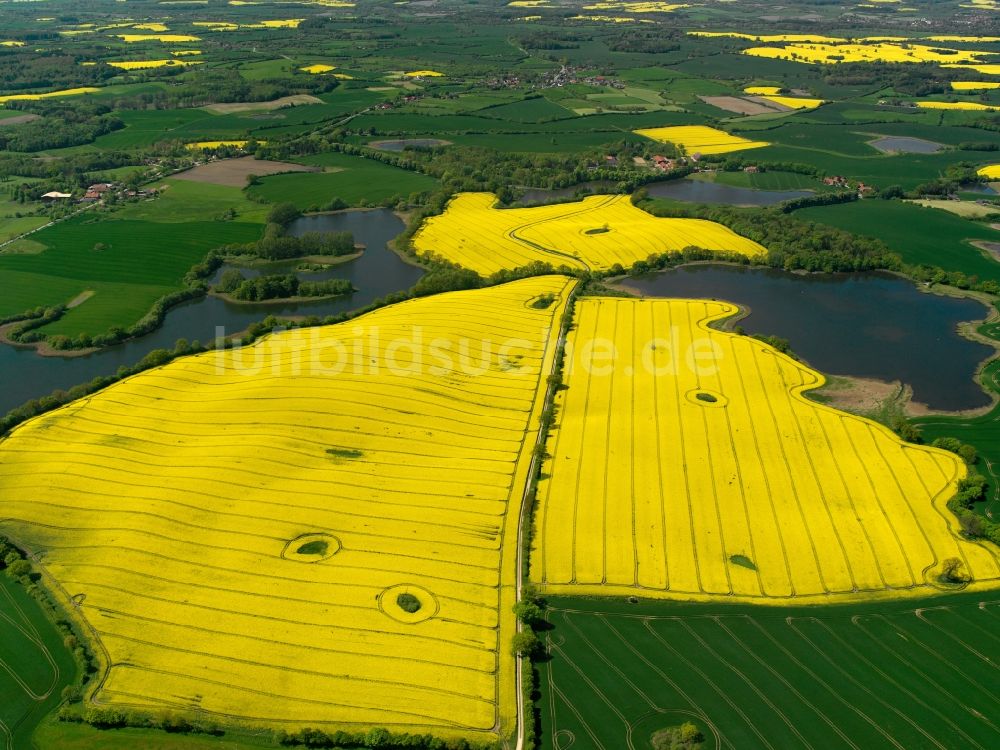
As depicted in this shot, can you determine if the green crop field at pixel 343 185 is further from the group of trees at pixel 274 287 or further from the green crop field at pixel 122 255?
the group of trees at pixel 274 287

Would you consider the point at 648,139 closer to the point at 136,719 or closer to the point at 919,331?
the point at 919,331

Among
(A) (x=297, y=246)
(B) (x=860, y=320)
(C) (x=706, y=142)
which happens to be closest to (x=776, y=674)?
(B) (x=860, y=320)

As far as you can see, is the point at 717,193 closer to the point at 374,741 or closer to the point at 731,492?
the point at 731,492

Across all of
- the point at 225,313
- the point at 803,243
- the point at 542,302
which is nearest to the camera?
the point at 542,302

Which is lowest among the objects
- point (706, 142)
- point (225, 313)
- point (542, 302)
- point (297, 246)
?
point (225, 313)

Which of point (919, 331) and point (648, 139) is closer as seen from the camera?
point (919, 331)

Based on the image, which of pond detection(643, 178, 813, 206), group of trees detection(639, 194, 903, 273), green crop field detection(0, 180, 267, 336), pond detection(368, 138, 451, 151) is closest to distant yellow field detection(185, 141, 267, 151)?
pond detection(368, 138, 451, 151)

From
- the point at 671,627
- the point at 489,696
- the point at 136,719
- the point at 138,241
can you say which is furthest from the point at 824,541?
the point at 138,241

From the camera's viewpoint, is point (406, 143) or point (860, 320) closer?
point (860, 320)
